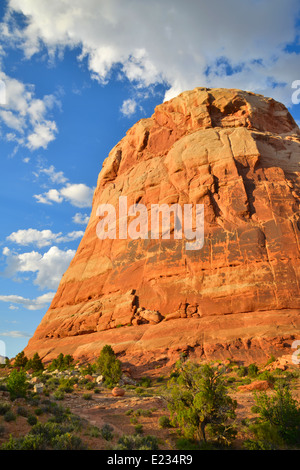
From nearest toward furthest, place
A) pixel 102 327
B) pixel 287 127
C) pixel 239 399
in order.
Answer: pixel 239 399 < pixel 102 327 < pixel 287 127

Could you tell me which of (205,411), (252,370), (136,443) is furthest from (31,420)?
(252,370)

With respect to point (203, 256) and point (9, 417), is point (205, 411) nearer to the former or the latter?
point (9, 417)

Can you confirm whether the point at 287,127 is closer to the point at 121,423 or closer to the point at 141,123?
the point at 141,123

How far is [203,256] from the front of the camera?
31.7 metres

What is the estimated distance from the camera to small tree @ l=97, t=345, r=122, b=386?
73.0ft

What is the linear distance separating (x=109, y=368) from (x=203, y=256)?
594 inches

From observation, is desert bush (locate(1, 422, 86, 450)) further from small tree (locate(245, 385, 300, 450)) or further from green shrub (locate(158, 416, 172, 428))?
small tree (locate(245, 385, 300, 450))

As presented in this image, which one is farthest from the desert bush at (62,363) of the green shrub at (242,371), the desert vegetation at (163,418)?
the green shrub at (242,371)

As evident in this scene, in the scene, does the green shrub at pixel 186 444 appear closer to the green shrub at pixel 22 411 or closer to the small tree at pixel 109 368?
the green shrub at pixel 22 411

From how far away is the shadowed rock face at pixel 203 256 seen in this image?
88.7 feet

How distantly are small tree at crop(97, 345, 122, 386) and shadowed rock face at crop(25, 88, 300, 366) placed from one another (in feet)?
10.1

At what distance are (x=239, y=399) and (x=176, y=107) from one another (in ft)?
148

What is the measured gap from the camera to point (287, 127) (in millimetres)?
47062
